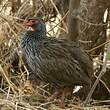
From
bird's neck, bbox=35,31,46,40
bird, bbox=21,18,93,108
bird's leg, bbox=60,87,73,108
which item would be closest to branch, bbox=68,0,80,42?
bird, bbox=21,18,93,108

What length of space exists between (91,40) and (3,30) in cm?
89

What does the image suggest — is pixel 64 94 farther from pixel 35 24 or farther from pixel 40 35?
pixel 35 24

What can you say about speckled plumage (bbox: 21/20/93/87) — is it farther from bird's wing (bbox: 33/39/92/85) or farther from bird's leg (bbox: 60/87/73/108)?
bird's leg (bbox: 60/87/73/108)

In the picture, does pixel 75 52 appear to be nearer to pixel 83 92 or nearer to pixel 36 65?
pixel 36 65

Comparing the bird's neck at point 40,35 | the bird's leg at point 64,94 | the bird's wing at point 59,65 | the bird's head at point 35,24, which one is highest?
the bird's head at point 35,24

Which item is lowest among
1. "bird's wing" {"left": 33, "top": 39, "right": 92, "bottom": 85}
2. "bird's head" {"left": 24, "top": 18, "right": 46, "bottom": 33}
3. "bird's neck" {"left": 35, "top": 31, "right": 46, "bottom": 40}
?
"bird's wing" {"left": 33, "top": 39, "right": 92, "bottom": 85}

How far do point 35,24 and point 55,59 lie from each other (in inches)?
15.6

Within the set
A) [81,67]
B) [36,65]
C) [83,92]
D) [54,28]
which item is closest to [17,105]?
[36,65]

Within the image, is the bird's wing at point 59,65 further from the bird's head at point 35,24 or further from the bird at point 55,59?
the bird's head at point 35,24

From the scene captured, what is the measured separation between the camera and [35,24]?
15.0 feet

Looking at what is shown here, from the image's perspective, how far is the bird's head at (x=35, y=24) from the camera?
14.9ft

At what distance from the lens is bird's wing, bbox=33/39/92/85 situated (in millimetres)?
4383

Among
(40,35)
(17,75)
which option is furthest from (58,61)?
(17,75)

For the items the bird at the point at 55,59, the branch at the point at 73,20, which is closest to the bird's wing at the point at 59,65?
the bird at the point at 55,59
